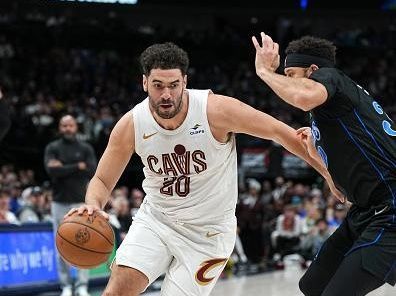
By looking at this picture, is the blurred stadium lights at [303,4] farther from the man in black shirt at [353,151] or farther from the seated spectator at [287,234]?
the man in black shirt at [353,151]

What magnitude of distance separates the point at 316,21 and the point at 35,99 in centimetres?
1071

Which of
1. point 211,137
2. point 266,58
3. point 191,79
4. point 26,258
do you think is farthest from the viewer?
point 191,79

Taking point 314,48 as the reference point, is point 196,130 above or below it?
below

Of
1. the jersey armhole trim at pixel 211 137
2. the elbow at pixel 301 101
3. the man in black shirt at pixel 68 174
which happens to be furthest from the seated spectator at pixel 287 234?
the elbow at pixel 301 101

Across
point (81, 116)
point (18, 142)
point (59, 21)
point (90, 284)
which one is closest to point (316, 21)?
point (59, 21)

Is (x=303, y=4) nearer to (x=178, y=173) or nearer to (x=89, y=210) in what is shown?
(x=178, y=173)

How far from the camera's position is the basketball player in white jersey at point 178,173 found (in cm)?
468

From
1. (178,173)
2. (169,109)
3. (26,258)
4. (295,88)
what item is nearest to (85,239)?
(178,173)

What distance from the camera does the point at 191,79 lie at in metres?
24.0

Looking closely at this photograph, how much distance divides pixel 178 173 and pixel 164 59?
0.69m

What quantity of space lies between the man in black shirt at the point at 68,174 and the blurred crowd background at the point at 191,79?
3021 millimetres

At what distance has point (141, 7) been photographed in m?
25.7

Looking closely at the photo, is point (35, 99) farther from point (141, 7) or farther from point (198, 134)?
point (198, 134)

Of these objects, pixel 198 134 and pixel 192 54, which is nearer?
pixel 198 134
